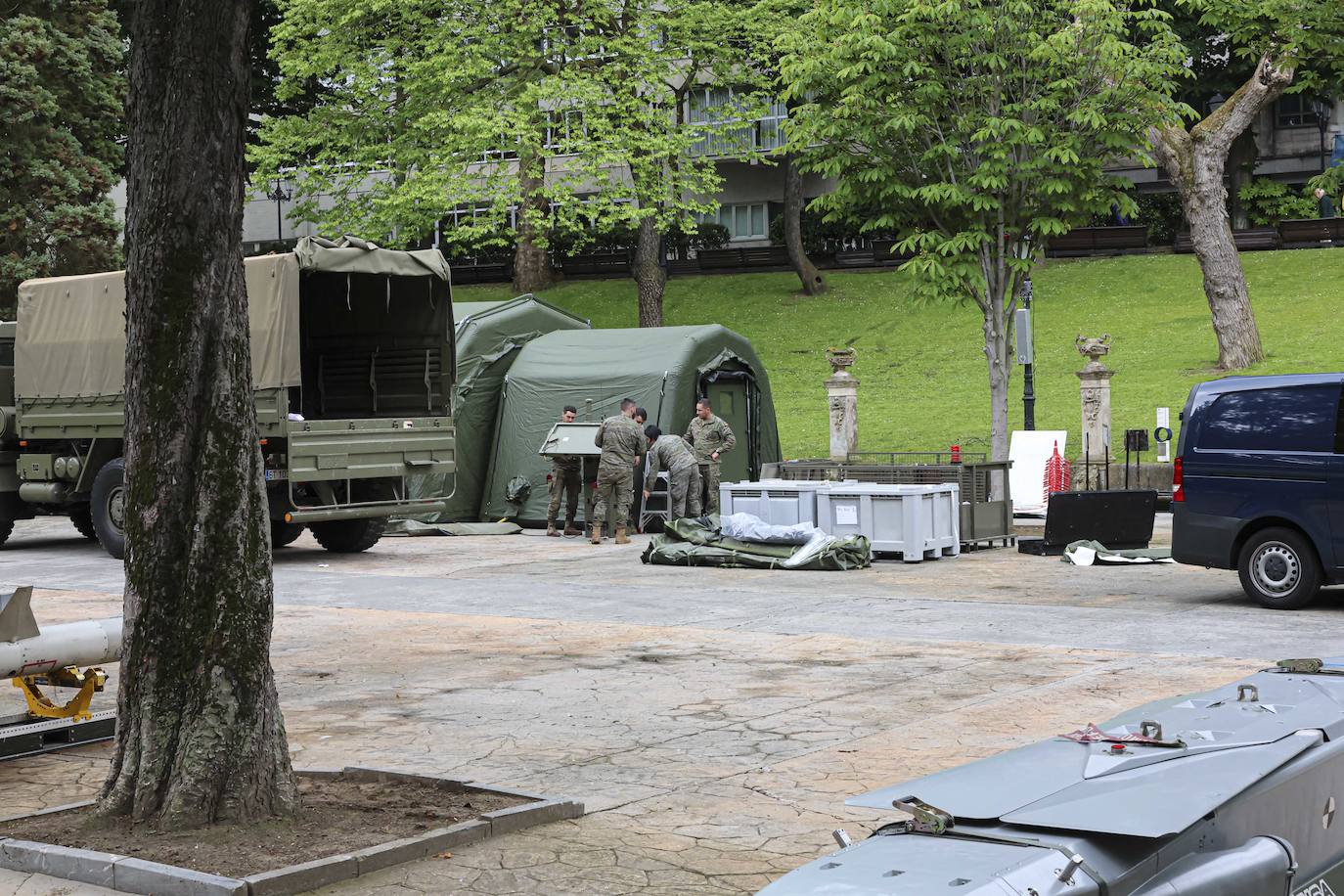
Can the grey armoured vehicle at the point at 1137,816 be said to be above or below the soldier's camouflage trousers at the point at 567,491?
above

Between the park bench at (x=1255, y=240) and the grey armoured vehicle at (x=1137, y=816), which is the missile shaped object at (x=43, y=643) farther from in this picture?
the park bench at (x=1255, y=240)

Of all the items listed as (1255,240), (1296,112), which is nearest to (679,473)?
(1255,240)

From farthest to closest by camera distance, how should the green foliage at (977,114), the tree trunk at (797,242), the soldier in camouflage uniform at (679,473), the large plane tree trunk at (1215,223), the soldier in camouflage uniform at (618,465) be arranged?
the tree trunk at (797,242) → the large plane tree trunk at (1215,223) → the green foliage at (977,114) → the soldier in camouflage uniform at (679,473) → the soldier in camouflage uniform at (618,465)

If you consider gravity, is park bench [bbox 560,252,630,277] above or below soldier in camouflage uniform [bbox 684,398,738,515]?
above

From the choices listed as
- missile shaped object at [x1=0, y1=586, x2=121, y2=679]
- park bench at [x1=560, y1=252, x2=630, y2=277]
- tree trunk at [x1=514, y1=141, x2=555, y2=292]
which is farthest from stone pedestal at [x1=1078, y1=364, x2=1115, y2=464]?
park bench at [x1=560, y1=252, x2=630, y2=277]

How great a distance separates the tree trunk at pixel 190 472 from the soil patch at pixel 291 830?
12 centimetres

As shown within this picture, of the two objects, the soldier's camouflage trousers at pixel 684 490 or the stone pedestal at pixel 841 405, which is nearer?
the soldier's camouflage trousers at pixel 684 490

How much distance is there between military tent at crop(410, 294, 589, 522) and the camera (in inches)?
872

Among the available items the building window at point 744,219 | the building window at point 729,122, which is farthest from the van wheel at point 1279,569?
the building window at point 744,219

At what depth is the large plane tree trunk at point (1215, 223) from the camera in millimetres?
32281

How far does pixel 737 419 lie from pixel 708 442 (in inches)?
92.6

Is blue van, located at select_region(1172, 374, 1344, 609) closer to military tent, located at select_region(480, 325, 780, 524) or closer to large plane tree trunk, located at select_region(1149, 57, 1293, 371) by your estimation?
military tent, located at select_region(480, 325, 780, 524)

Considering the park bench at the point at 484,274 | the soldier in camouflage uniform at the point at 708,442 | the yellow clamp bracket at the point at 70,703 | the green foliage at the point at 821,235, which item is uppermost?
the green foliage at the point at 821,235

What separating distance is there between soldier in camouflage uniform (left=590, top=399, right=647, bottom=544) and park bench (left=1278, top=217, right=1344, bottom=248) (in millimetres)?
31912
